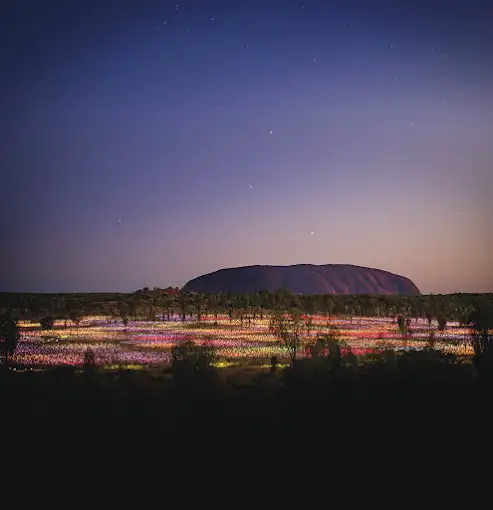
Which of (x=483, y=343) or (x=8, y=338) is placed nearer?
(x=483, y=343)

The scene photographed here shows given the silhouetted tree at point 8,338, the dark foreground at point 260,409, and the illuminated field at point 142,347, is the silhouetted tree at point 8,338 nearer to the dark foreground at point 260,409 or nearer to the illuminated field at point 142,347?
the illuminated field at point 142,347

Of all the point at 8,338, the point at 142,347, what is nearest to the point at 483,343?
the point at 142,347

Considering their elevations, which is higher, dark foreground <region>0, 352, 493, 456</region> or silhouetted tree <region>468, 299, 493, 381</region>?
silhouetted tree <region>468, 299, 493, 381</region>

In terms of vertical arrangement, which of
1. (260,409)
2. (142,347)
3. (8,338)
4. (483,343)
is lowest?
(142,347)

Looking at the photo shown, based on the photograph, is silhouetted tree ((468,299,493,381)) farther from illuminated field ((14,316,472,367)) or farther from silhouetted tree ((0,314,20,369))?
silhouetted tree ((0,314,20,369))

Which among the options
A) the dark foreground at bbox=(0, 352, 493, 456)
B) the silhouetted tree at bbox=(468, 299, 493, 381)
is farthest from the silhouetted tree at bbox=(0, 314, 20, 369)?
the silhouetted tree at bbox=(468, 299, 493, 381)

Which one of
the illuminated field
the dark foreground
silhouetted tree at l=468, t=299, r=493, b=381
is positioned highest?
silhouetted tree at l=468, t=299, r=493, b=381

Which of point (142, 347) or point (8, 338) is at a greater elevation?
point (8, 338)

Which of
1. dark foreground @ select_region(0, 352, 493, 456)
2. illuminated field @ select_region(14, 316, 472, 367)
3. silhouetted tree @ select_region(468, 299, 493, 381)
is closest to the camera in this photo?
dark foreground @ select_region(0, 352, 493, 456)

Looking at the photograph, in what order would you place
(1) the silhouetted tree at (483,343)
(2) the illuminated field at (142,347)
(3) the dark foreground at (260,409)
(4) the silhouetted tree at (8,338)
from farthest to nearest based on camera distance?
(2) the illuminated field at (142,347) → (4) the silhouetted tree at (8,338) → (1) the silhouetted tree at (483,343) → (3) the dark foreground at (260,409)

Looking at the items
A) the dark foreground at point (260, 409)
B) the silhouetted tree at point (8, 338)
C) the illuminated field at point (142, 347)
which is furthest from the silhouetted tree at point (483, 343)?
the silhouetted tree at point (8, 338)

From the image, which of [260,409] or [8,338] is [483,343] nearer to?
[260,409]

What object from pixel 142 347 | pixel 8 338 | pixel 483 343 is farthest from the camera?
pixel 142 347

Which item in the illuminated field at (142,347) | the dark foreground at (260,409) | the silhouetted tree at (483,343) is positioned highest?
the silhouetted tree at (483,343)
